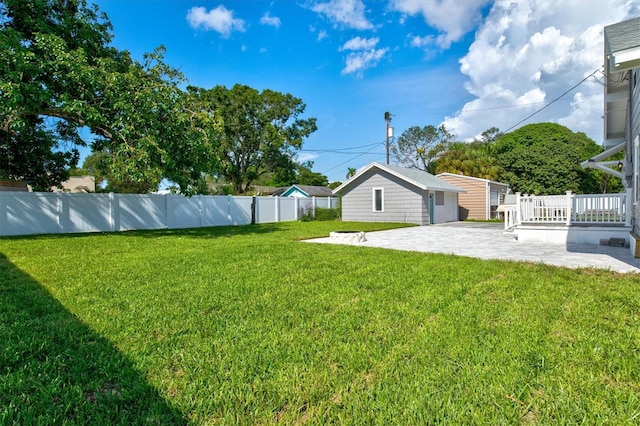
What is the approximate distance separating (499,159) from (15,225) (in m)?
30.9

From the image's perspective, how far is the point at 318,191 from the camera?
3453cm

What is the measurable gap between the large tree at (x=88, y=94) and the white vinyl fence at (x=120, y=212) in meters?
2.24

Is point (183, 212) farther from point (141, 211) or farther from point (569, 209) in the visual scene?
point (569, 209)

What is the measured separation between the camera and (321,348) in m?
2.71

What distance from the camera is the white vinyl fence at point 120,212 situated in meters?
11.3

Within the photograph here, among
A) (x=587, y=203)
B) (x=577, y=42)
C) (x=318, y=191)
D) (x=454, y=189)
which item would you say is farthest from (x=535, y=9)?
(x=318, y=191)

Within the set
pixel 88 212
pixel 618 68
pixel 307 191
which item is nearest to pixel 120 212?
pixel 88 212

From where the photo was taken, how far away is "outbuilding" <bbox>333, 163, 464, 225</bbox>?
17.8 m

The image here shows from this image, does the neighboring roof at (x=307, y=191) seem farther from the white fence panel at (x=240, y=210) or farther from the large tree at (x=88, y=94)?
the large tree at (x=88, y=94)

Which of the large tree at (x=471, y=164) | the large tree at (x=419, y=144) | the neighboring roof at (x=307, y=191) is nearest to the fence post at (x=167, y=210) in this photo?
the neighboring roof at (x=307, y=191)

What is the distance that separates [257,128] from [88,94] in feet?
61.4

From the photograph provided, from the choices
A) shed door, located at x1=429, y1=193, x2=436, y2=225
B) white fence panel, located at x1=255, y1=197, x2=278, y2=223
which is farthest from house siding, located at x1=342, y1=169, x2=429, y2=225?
white fence panel, located at x1=255, y1=197, x2=278, y2=223

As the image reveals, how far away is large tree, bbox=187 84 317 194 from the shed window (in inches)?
457

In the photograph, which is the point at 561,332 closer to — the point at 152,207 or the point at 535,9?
the point at 535,9
